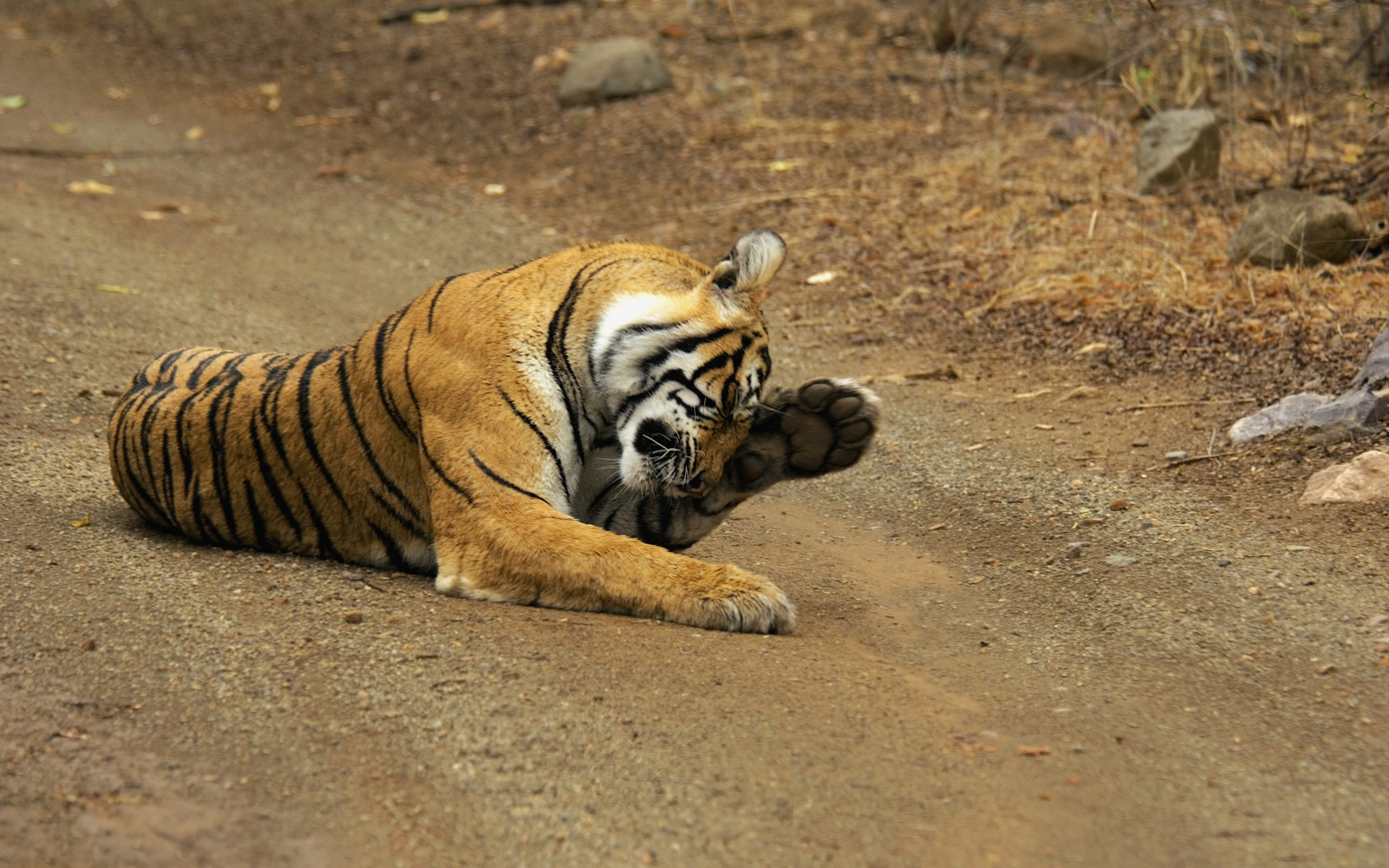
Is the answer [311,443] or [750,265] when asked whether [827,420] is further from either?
[311,443]

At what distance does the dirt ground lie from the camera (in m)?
2.39

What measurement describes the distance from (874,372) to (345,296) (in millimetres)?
2883

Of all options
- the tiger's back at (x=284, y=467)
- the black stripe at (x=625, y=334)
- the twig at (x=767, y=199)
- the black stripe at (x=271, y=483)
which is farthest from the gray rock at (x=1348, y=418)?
the twig at (x=767, y=199)

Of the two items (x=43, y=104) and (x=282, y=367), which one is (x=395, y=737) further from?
(x=43, y=104)

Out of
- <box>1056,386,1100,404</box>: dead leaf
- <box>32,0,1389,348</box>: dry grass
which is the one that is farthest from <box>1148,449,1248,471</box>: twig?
<box>32,0,1389,348</box>: dry grass

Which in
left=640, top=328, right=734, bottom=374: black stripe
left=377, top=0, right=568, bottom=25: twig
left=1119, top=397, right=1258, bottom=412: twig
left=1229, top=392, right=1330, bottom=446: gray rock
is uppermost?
left=640, top=328, right=734, bottom=374: black stripe

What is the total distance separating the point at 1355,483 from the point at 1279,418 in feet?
1.84

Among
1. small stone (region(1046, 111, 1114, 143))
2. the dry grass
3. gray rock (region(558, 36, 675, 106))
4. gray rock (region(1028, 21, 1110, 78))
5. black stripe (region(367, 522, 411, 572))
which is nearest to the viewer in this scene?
black stripe (region(367, 522, 411, 572))

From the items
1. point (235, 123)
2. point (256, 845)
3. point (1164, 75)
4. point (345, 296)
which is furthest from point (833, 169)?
point (256, 845)

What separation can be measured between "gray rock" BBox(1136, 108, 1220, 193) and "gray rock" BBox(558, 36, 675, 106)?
12.9 feet

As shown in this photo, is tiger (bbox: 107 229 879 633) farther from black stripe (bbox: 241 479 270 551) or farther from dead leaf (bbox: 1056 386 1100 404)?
dead leaf (bbox: 1056 386 1100 404)

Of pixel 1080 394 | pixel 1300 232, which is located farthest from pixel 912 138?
pixel 1080 394

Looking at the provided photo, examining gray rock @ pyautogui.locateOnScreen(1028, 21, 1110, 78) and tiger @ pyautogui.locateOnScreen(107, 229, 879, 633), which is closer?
tiger @ pyautogui.locateOnScreen(107, 229, 879, 633)

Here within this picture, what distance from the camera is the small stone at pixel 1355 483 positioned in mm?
3863
